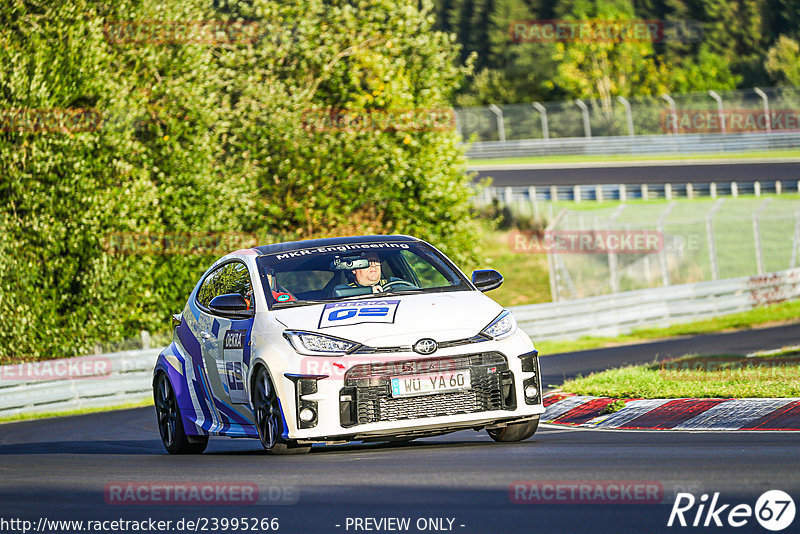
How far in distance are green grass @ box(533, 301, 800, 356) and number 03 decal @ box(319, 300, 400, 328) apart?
14.4 meters

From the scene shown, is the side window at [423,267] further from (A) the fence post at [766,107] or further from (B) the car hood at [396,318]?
(A) the fence post at [766,107]

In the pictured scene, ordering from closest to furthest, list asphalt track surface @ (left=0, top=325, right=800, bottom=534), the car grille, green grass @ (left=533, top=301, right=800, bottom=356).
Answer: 1. asphalt track surface @ (left=0, top=325, right=800, bottom=534)
2. the car grille
3. green grass @ (left=533, top=301, right=800, bottom=356)

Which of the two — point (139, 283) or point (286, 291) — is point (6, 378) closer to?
point (139, 283)

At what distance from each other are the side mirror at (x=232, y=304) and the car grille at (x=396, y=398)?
1265 mm

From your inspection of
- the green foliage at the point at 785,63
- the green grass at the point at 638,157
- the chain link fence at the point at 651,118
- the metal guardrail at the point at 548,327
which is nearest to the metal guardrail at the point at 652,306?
the metal guardrail at the point at 548,327

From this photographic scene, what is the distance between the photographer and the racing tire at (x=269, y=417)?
8414 mm

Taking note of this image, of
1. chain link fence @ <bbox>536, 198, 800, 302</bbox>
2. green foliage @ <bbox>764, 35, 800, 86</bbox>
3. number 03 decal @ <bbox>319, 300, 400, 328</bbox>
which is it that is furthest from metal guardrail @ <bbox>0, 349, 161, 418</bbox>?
green foliage @ <bbox>764, 35, 800, 86</bbox>

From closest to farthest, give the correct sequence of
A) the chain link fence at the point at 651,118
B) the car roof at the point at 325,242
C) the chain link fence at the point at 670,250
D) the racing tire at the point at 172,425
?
the car roof at the point at 325,242 → the racing tire at the point at 172,425 → the chain link fence at the point at 670,250 → the chain link fence at the point at 651,118

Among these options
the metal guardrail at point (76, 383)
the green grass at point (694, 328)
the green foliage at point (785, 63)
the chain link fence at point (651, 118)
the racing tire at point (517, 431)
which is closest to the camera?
the racing tire at point (517, 431)

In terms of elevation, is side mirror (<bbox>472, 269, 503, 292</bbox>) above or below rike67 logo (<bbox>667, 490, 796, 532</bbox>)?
above

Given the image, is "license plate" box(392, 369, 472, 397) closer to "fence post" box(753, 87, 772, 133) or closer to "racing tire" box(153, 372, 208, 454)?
"racing tire" box(153, 372, 208, 454)

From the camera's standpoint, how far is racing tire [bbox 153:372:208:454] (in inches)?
401

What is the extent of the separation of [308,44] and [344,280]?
68.2 ft

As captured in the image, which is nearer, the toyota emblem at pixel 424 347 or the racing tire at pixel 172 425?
the toyota emblem at pixel 424 347
